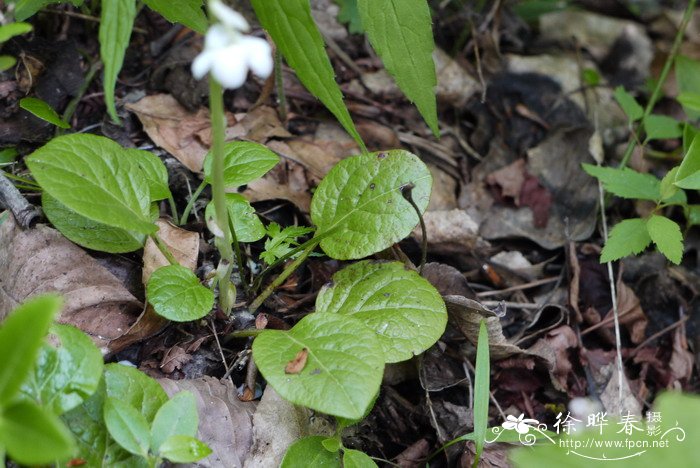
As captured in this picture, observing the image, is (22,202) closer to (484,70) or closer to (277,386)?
(277,386)

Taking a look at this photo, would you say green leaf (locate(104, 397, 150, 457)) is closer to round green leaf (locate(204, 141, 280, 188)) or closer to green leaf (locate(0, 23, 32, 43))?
round green leaf (locate(204, 141, 280, 188))

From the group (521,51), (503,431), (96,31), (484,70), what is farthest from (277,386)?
(521,51)

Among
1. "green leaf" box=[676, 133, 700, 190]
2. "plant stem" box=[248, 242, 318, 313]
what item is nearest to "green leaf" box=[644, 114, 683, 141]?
"green leaf" box=[676, 133, 700, 190]

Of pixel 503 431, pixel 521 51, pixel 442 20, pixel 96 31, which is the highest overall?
pixel 96 31

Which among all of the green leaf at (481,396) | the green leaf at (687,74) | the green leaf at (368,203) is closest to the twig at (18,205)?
the green leaf at (368,203)

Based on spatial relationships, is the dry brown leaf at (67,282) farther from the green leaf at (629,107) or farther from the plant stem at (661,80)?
the green leaf at (629,107)

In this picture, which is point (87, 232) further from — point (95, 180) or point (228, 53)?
point (228, 53)
